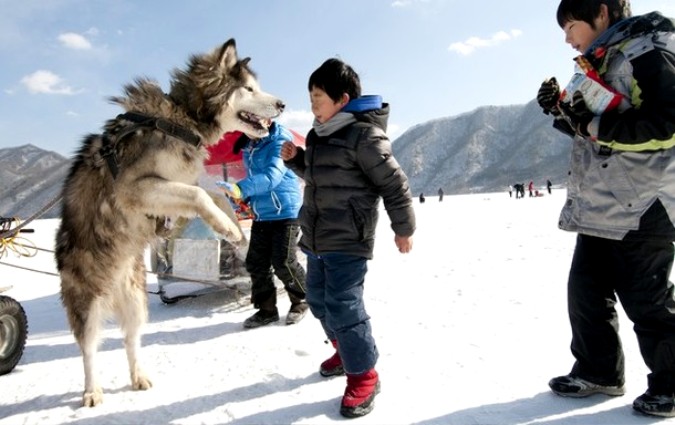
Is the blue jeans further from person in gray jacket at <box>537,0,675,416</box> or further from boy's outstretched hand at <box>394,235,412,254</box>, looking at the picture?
person in gray jacket at <box>537,0,675,416</box>

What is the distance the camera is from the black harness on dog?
8.87 feet

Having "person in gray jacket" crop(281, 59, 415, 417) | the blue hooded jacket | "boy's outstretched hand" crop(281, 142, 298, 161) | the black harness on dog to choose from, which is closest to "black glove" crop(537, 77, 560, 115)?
"person in gray jacket" crop(281, 59, 415, 417)

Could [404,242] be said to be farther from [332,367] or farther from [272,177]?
[272,177]

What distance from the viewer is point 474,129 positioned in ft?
556

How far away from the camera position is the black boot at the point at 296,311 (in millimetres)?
4223

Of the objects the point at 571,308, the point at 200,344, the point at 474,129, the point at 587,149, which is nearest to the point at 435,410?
the point at 571,308

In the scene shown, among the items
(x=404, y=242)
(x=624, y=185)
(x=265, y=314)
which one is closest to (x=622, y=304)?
(x=624, y=185)

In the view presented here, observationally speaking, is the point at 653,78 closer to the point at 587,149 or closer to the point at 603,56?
the point at 603,56

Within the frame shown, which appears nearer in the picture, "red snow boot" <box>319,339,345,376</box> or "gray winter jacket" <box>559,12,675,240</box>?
"gray winter jacket" <box>559,12,675,240</box>

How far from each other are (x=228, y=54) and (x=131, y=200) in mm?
1321

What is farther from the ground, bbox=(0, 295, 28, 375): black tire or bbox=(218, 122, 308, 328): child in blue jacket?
bbox=(218, 122, 308, 328): child in blue jacket

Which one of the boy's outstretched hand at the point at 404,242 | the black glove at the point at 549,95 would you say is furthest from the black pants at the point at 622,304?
the boy's outstretched hand at the point at 404,242

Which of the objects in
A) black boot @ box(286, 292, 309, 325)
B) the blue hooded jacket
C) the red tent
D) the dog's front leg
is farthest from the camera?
the red tent

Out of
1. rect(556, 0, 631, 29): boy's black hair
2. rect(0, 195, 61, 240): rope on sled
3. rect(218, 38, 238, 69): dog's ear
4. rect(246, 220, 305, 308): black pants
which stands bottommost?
rect(246, 220, 305, 308): black pants
